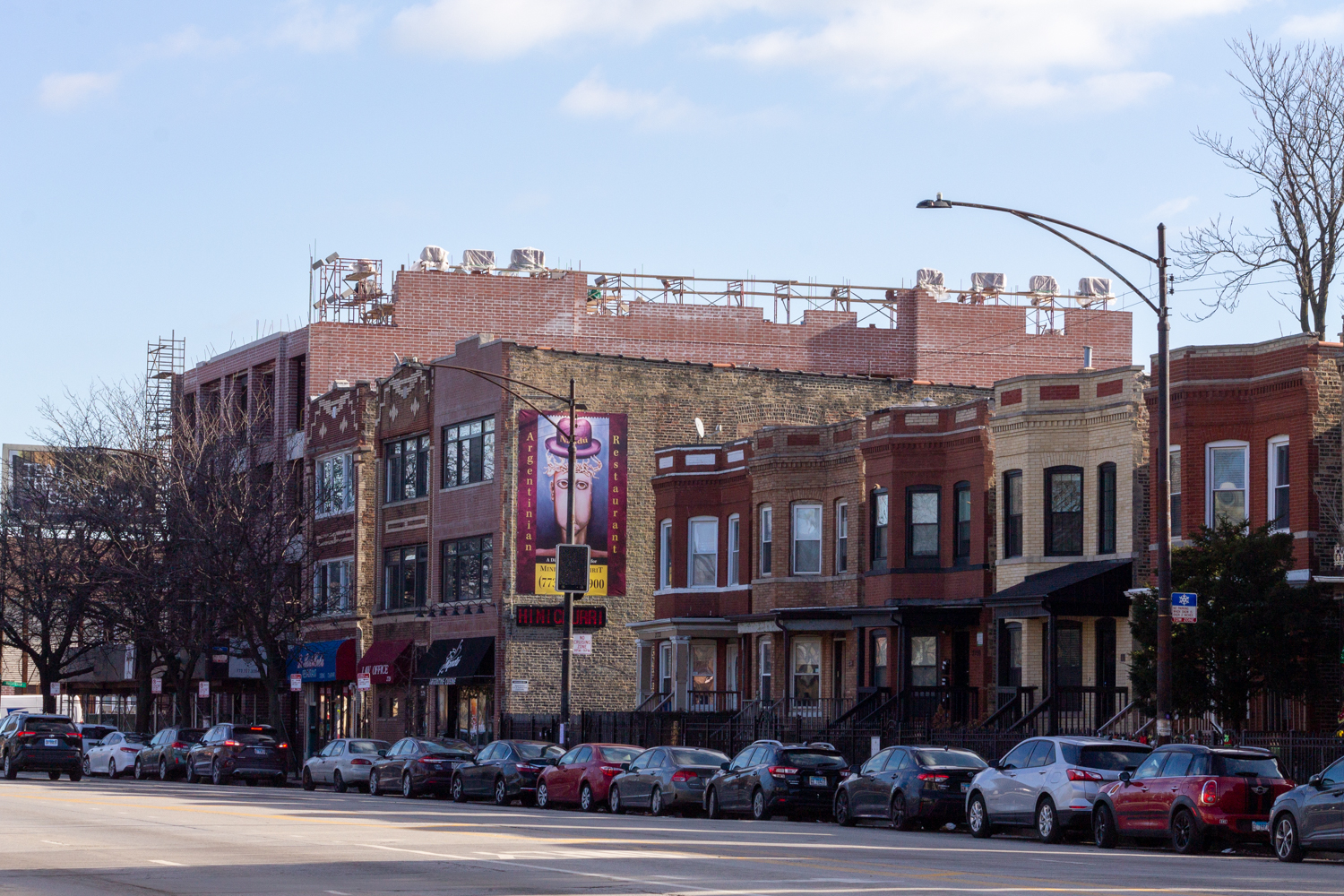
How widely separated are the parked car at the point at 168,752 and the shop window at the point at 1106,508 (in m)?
23.6

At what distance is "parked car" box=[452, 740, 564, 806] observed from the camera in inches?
1470

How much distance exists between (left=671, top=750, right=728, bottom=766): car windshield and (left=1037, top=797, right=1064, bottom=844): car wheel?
829 cm

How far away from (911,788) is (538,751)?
1171cm

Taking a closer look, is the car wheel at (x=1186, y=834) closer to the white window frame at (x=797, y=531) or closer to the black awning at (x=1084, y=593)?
the black awning at (x=1084, y=593)

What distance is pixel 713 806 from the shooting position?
3209 cm

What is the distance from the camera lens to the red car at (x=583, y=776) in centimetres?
3459

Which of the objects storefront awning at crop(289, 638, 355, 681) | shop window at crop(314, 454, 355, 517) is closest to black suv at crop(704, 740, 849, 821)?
storefront awning at crop(289, 638, 355, 681)

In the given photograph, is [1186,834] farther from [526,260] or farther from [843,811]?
[526,260]

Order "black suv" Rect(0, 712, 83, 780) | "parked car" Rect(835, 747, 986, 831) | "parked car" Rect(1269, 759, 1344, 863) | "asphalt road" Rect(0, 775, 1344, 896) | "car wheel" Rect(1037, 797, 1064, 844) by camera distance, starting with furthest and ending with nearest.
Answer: "black suv" Rect(0, 712, 83, 780)
"parked car" Rect(835, 747, 986, 831)
"car wheel" Rect(1037, 797, 1064, 844)
"parked car" Rect(1269, 759, 1344, 863)
"asphalt road" Rect(0, 775, 1344, 896)

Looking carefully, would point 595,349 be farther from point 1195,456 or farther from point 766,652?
point 1195,456

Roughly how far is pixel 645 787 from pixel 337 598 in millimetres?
29434

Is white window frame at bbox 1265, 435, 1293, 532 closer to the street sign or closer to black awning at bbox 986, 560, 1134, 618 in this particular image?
black awning at bbox 986, 560, 1134, 618

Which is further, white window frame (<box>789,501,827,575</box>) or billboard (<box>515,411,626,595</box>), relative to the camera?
billboard (<box>515,411,626,595</box>)

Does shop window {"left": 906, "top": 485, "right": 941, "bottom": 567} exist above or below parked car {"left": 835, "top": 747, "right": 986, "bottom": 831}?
above
